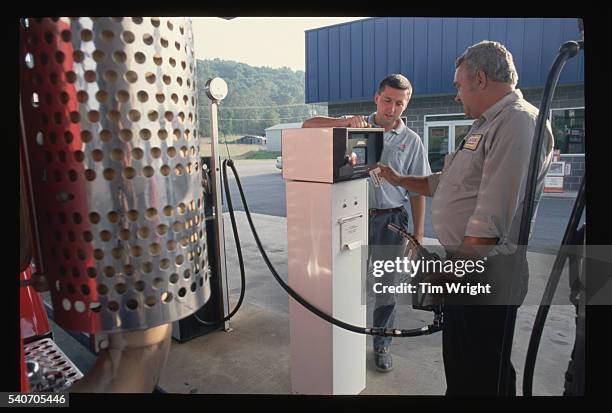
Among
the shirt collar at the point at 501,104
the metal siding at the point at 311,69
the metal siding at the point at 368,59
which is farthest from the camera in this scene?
the metal siding at the point at 311,69

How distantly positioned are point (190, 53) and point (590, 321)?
1.34 metres

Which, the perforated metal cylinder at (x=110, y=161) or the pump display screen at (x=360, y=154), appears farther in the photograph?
the pump display screen at (x=360, y=154)

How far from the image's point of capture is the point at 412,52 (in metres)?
7.79

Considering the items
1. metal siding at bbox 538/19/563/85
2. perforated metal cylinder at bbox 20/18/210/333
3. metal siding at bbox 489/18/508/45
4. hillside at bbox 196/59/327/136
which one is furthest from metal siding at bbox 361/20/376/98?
perforated metal cylinder at bbox 20/18/210/333

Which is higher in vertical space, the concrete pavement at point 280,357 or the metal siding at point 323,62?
the metal siding at point 323,62

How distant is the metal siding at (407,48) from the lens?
7.71 metres

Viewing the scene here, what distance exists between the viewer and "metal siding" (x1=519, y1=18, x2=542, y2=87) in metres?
6.68

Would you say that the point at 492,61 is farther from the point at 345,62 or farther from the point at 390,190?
the point at 345,62

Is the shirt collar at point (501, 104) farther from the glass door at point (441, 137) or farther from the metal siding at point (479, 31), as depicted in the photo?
the glass door at point (441, 137)

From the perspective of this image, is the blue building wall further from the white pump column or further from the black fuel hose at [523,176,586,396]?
the black fuel hose at [523,176,586,396]

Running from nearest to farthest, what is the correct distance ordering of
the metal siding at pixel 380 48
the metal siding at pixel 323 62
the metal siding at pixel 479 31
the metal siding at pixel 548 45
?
the metal siding at pixel 479 31 < the metal siding at pixel 548 45 < the metal siding at pixel 380 48 < the metal siding at pixel 323 62

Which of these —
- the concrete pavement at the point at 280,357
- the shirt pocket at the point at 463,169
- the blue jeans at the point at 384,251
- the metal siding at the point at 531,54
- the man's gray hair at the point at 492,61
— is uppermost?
the metal siding at the point at 531,54

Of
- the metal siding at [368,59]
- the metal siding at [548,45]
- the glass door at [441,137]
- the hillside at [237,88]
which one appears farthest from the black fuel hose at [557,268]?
the metal siding at [368,59]

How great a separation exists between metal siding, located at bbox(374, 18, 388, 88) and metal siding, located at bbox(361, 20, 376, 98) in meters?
0.08
